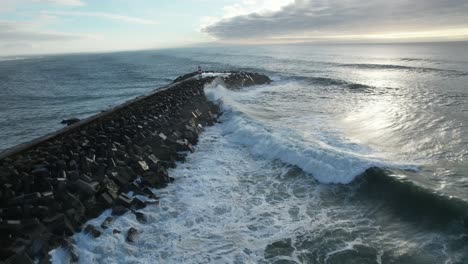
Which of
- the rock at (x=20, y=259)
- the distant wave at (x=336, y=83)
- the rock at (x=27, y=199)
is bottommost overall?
the rock at (x=20, y=259)

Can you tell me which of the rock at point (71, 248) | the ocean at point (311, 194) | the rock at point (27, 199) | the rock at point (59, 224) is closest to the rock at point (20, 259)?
the ocean at point (311, 194)

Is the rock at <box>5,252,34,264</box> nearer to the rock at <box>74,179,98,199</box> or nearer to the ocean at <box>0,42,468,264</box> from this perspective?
the ocean at <box>0,42,468,264</box>

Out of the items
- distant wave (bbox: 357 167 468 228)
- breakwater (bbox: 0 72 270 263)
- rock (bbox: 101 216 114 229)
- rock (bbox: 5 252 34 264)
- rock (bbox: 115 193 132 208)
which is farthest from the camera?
rock (bbox: 115 193 132 208)

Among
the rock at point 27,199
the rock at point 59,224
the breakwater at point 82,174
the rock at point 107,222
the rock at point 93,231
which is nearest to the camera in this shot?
the breakwater at point 82,174

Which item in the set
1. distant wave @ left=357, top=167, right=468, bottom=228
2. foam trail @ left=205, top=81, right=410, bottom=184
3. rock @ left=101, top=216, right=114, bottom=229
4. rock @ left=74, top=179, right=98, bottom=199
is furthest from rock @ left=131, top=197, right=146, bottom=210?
distant wave @ left=357, top=167, right=468, bottom=228

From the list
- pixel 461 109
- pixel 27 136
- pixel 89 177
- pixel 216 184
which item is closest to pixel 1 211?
pixel 89 177

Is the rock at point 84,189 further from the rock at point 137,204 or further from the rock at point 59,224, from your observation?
the rock at point 59,224
